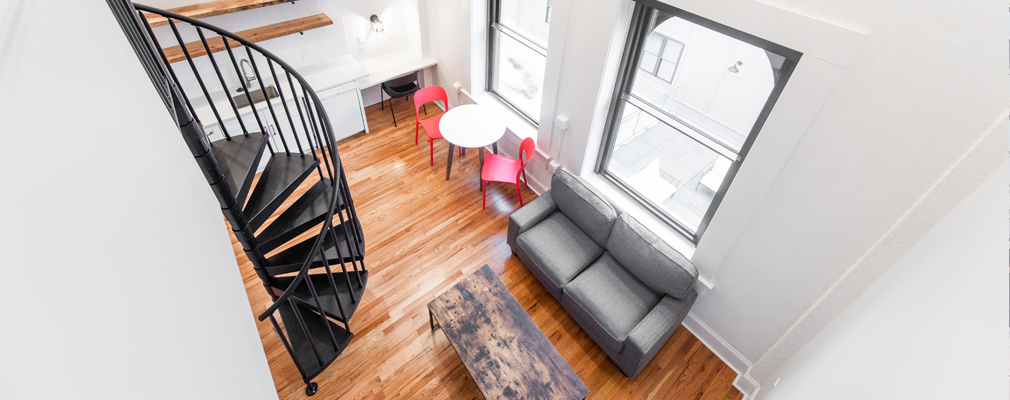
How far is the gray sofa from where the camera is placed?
3.21 meters

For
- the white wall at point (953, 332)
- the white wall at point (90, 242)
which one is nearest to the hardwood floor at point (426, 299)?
the white wall at point (90, 242)

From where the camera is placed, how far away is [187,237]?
1.43 meters

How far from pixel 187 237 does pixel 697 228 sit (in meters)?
3.38

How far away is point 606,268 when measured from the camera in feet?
12.0

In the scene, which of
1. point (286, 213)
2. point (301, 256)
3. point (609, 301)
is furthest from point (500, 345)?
point (286, 213)

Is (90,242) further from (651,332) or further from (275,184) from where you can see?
(651,332)

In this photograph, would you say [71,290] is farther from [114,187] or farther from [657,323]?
[657,323]

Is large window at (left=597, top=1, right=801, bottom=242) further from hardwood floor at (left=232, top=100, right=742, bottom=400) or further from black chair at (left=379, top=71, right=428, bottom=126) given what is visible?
black chair at (left=379, top=71, right=428, bottom=126)

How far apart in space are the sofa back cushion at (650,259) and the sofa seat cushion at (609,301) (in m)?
0.10

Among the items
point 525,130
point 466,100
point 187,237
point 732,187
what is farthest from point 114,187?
point 466,100

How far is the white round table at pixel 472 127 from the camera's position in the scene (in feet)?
14.6

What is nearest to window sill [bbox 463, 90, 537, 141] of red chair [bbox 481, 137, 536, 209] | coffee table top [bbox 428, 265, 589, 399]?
red chair [bbox 481, 137, 536, 209]

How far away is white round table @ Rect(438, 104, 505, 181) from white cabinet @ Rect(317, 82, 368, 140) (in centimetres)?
132

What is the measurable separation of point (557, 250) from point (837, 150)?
2125 mm
